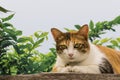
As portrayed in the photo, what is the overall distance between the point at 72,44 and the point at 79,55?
0.47 ft

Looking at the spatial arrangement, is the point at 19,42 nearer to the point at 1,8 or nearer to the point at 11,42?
the point at 11,42

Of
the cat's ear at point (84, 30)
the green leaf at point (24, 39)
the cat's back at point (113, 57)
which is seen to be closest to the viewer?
the cat's ear at point (84, 30)

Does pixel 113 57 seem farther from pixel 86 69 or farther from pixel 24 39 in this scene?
pixel 24 39

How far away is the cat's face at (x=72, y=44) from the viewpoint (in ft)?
16.7

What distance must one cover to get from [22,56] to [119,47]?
1494 mm

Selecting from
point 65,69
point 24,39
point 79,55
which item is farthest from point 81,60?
point 24,39

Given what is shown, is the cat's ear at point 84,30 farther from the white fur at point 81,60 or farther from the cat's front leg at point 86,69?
the cat's front leg at point 86,69

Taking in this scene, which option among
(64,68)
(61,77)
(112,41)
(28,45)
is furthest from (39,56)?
(61,77)

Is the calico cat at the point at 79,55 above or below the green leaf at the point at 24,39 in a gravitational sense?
below

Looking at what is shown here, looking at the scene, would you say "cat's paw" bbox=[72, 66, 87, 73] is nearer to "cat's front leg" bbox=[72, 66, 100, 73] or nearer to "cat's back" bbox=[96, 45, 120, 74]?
"cat's front leg" bbox=[72, 66, 100, 73]

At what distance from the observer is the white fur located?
5.07 metres

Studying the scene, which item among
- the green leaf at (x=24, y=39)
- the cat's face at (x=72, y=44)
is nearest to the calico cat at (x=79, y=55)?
the cat's face at (x=72, y=44)

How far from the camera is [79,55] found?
5145 mm

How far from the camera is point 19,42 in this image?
19.8 feet
